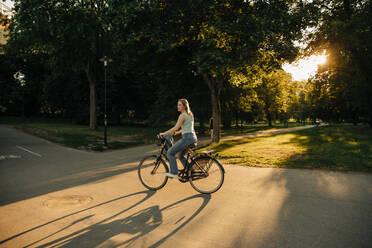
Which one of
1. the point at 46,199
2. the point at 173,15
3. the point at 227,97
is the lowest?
the point at 46,199

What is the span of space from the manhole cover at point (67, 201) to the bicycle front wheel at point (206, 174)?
2.31 m

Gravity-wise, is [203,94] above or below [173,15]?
below

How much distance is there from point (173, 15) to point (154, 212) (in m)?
11.2

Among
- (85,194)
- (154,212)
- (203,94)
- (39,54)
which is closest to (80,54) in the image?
(39,54)

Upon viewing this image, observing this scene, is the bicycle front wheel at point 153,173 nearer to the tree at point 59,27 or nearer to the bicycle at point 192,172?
the bicycle at point 192,172

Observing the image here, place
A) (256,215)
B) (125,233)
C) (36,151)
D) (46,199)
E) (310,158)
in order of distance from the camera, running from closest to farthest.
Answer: (125,233) < (256,215) < (46,199) < (310,158) < (36,151)

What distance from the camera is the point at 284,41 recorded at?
13.7 meters

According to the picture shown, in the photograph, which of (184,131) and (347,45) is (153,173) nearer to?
(184,131)

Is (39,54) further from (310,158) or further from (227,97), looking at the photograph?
(310,158)

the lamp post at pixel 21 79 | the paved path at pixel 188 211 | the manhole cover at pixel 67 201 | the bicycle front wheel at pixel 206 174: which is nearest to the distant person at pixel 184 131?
the bicycle front wheel at pixel 206 174

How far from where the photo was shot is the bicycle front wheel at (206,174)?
602cm

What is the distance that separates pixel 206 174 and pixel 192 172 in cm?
34

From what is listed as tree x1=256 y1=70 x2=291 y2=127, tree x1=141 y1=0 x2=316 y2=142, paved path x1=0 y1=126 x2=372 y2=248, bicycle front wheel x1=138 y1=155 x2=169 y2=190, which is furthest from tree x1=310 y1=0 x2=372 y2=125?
tree x1=256 y1=70 x2=291 y2=127

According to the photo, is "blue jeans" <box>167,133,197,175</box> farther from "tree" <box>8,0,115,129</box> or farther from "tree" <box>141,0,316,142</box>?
"tree" <box>8,0,115,129</box>
